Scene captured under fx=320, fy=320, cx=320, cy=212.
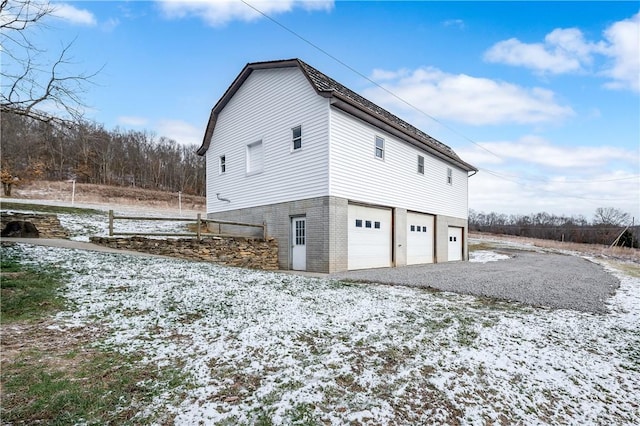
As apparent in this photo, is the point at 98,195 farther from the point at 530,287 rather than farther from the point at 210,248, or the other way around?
the point at 530,287

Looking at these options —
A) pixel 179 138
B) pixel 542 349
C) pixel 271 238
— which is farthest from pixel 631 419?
pixel 179 138

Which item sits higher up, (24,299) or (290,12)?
(290,12)

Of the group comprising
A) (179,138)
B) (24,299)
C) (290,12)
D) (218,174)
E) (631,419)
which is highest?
(179,138)

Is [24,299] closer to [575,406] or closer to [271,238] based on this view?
[575,406]

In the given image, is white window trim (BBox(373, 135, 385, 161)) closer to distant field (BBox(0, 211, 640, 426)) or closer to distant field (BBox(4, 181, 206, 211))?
distant field (BBox(0, 211, 640, 426))

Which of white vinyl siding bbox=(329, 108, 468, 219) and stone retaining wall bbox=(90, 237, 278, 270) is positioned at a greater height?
white vinyl siding bbox=(329, 108, 468, 219)

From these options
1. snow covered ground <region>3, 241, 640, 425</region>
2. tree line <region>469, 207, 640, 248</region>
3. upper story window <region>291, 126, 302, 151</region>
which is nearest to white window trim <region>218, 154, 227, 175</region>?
upper story window <region>291, 126, 302, 151</region>

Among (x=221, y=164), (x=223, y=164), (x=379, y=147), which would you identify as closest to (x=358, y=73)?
(x=379, y=147)

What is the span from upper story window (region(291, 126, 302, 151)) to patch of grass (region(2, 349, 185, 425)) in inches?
397

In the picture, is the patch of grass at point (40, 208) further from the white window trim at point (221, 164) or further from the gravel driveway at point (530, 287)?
the gravel driveway at point (530, 287)

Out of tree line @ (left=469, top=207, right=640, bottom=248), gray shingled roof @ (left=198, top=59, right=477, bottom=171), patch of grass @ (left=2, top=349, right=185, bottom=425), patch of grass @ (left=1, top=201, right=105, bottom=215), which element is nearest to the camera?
patch of grass @ (left=2, top=349, right=185, bottom=425)

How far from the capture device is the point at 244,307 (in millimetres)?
5441

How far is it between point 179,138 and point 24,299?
53129 mm

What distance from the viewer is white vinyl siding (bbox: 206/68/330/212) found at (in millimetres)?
11820
